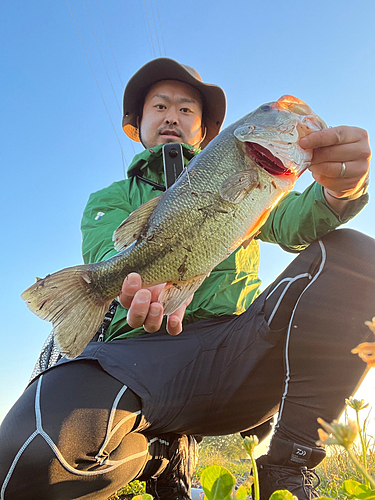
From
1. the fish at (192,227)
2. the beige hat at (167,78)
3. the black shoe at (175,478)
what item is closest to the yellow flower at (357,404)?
the fish at (192,227)

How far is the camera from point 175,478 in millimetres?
2527

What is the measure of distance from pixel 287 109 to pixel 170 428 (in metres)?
1.88

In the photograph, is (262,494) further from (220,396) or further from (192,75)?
(192,75)

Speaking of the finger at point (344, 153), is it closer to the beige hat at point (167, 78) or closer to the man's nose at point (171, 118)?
the man's nose at point (171, 118)

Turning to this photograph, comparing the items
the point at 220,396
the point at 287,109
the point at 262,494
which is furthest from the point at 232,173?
the point at 262,494

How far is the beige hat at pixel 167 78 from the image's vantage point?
3.31 m

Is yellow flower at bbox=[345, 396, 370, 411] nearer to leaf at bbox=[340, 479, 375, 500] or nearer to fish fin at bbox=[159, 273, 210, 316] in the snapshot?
leaf at bbox=[340, 479, 375, 500]

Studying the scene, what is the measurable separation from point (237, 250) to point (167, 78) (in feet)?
5.77

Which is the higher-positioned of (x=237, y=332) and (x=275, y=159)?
(x=275, y=159)

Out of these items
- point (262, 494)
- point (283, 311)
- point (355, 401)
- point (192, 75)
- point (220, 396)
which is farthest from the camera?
point (192, 75)

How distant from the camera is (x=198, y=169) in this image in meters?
1.85

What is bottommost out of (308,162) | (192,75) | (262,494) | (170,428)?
(262,494)

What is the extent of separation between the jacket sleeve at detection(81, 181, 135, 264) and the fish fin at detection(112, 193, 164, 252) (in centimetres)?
53

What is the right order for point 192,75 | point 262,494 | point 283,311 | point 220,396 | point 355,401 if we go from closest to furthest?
point 355,401
point 262,494
point 283,311
point 220,396
point 192,75
